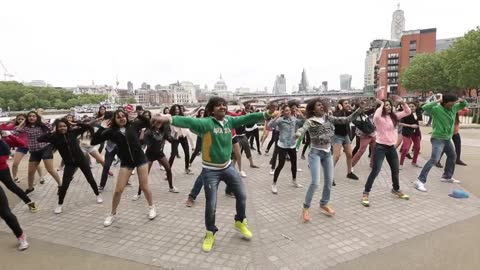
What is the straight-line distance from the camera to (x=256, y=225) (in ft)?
14.5

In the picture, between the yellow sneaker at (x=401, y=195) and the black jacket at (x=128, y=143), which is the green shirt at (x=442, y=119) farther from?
the black jacket at (x=128, y=143)

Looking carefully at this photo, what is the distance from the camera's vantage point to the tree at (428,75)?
4816cm

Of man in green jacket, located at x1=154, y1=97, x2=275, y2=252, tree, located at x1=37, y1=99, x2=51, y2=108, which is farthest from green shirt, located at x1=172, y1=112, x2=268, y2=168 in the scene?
tree, located at x1=37, y1=99, x2=51, y2=108

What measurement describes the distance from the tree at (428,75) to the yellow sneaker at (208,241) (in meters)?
56.1

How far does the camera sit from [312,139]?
4.58 metres

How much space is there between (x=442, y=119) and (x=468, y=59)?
120 feet

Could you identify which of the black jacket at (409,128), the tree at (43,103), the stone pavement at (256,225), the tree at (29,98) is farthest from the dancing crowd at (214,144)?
the tree at (43,103)

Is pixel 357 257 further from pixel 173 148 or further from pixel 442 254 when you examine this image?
pixel 173 148

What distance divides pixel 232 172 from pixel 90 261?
2036 mm

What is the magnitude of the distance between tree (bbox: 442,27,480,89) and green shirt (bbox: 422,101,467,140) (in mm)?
35263

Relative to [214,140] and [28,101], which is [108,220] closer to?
[214,140]

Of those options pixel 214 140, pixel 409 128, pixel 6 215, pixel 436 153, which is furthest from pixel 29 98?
pixel 436 153

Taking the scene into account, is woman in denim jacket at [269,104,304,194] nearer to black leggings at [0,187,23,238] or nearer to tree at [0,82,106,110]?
black leggings at [0,187,23,238]

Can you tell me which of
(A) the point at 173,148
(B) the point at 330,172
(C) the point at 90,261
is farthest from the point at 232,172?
(A) the point at 173,148
